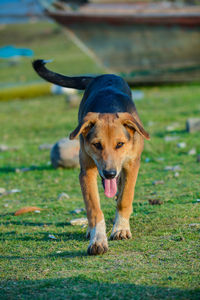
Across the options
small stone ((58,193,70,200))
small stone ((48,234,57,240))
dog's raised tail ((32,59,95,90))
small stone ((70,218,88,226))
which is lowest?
small stone ((58,193,70,200))

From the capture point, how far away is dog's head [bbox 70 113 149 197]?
5219 millimetres

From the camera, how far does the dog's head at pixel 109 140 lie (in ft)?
17.1

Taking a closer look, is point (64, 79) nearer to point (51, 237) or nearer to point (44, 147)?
point (51, 237)

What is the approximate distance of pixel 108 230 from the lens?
5.84 metres

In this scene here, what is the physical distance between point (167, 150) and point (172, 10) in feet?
33.8

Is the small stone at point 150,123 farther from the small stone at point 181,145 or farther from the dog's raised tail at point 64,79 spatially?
the dog's raised tail at point 64,79

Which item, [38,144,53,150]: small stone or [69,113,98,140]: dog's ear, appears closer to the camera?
[69,113,98,140]: dog's ear

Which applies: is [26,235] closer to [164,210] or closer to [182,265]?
[164,210]

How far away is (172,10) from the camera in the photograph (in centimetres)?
1877

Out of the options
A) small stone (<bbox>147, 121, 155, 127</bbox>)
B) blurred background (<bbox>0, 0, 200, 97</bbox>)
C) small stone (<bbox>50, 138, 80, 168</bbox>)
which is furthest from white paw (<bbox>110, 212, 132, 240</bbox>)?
blurred background (<bbox>0, 0, 200, 97</bbox>)

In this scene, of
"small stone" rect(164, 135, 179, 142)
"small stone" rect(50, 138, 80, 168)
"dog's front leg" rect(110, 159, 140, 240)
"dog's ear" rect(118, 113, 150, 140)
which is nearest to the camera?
"dog's ear" rect(118, 113, 150, 140)

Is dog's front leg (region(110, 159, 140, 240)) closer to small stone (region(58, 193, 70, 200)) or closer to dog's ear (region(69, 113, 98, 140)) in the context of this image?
dog's ear (region(69, 113, 98, 140))

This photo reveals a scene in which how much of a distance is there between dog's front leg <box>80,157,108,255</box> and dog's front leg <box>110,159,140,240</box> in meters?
0.26

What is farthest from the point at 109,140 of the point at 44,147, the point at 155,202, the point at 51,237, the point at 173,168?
the point at 44,147
